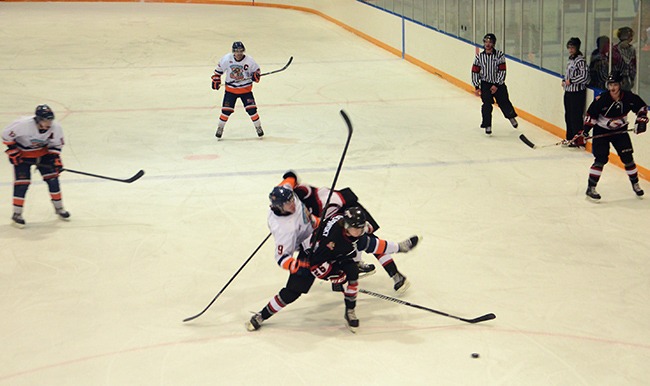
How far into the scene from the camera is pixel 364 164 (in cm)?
998

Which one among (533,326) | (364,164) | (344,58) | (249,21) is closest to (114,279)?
(533,326)

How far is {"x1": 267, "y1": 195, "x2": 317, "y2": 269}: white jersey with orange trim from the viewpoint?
18.6ft

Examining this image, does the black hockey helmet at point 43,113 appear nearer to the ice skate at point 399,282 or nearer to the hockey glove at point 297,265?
the hockey glove at point 297,265

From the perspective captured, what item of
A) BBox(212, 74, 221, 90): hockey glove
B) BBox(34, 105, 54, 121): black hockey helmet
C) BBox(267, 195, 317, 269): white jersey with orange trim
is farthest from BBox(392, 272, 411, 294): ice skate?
BBox(212, 74, 221, 90): hockey glove

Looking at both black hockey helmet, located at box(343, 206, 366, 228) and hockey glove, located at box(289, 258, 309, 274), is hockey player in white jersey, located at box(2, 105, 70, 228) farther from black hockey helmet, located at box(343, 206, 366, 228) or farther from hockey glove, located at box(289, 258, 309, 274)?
black hockey helmet, located at box(343, 206, 366, 228)

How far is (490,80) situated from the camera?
11164 mm

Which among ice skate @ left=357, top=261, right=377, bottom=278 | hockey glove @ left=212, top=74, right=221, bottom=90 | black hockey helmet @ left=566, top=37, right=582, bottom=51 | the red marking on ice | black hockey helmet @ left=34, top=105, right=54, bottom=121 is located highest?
black hockey helmet @ left=566, top=37, right=582, bottom=51

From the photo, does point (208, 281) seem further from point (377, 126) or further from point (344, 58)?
point (344, 58)

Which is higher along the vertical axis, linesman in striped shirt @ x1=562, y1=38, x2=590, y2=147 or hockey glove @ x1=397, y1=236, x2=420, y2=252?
linesman in striped shirt @ x1=562, y1=38, x2=590, y2=147

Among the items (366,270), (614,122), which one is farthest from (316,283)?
(614,122)

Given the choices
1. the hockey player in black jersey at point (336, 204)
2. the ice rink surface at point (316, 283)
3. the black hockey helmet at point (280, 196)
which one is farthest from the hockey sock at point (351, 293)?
the black hockey helmet at point (280, 196)

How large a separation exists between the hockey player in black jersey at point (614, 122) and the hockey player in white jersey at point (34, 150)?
4.81 metres

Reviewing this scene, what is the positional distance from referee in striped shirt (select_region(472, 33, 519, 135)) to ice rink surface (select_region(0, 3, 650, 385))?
0.24 metres

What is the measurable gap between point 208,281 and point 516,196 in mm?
3342
